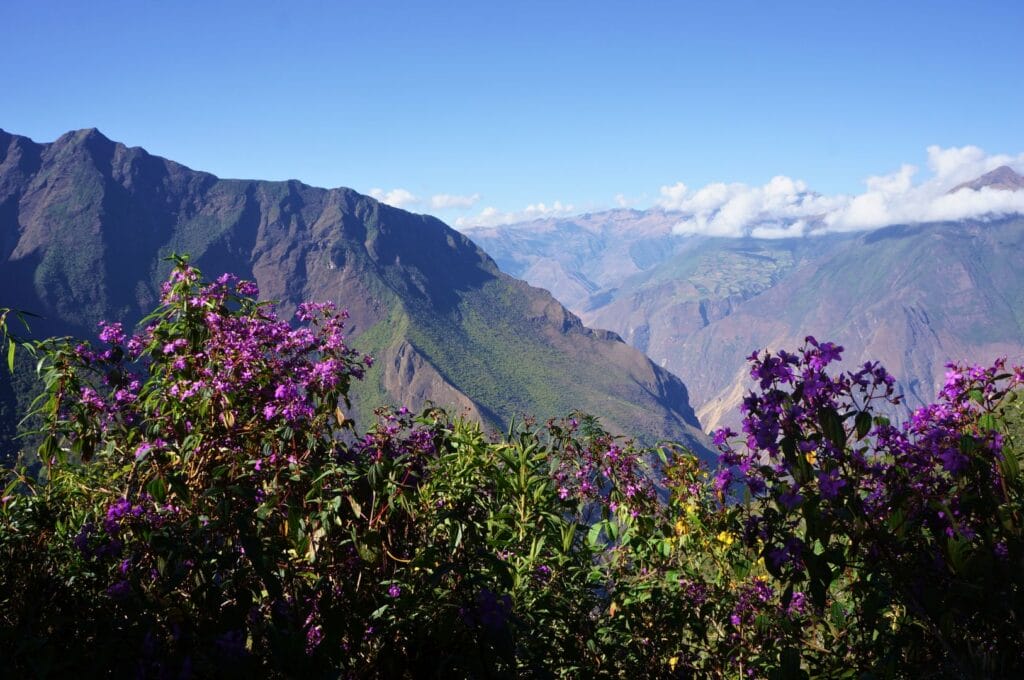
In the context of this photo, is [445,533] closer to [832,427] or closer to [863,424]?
→ [832,427]

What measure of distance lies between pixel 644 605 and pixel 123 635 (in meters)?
2.82

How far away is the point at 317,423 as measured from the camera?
3684 mm

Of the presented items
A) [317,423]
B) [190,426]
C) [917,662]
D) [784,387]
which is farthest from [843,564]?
[190,426]

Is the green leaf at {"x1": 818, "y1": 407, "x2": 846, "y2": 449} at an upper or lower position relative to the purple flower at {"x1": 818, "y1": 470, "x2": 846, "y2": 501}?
upper

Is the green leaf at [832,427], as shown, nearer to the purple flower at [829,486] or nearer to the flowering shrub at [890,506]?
the flowering shrub at [890,506]

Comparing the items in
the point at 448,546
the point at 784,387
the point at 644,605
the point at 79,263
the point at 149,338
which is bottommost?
the point at 644,605

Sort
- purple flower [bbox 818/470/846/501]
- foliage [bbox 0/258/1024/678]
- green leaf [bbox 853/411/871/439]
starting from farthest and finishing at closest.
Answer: green leaf [bbox 853/411/871/439] → purple flower [bbox 818/470/846/501] → foliage [bbox 0/258/1024/678]

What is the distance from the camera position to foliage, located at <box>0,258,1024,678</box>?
2695mm

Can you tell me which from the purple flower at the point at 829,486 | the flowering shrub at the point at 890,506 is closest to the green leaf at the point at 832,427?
the flowering shrub at the point at 890,506

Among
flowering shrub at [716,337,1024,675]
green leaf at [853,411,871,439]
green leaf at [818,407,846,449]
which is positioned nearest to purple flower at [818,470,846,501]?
flowering shrub at [716,337,1024,675]

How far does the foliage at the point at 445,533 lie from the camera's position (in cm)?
270

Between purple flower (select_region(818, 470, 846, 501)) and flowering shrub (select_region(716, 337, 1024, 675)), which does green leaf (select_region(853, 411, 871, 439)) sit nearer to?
flowering shrub (select_region(716, 337, 1024, 675))

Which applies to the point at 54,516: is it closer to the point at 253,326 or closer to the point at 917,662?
the point at 253,326

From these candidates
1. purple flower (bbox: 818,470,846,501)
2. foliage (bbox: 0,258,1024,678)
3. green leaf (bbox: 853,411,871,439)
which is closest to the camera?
foliage (bbox: 0,258,1024,678)
